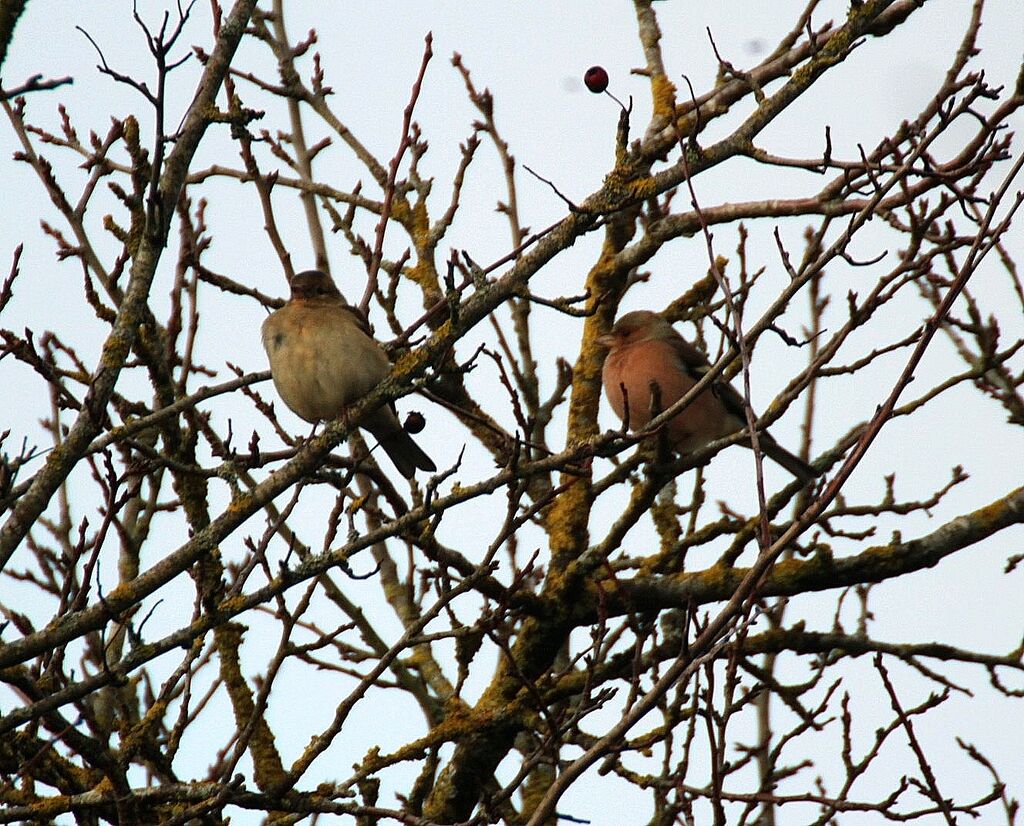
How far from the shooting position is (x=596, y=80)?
5.38 m

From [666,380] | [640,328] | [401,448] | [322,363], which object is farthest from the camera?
[640,328]

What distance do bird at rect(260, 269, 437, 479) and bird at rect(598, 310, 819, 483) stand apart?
1.47 m

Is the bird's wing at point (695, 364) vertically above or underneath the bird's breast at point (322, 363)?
above

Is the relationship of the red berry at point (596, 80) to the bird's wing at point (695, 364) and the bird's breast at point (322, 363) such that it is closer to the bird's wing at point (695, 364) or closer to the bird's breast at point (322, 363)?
the bird's breast at point (322, 363)

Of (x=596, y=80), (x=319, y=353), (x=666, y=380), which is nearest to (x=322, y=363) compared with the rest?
(x=319, y=353)

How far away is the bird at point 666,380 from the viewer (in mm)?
7312

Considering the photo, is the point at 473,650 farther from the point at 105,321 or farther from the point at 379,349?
the point at 105,321

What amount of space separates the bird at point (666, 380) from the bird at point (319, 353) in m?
1.47

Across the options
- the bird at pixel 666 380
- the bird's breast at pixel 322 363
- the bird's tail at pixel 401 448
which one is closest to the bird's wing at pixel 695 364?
the bird at pixel 666 380

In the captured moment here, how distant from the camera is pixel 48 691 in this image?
4477 mm

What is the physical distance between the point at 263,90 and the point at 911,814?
5.05 m

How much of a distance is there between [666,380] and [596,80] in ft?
7.90

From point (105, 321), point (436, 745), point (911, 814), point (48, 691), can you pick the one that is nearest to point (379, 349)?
point (105, 321)

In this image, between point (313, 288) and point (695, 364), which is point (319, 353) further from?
point (695, 364)
